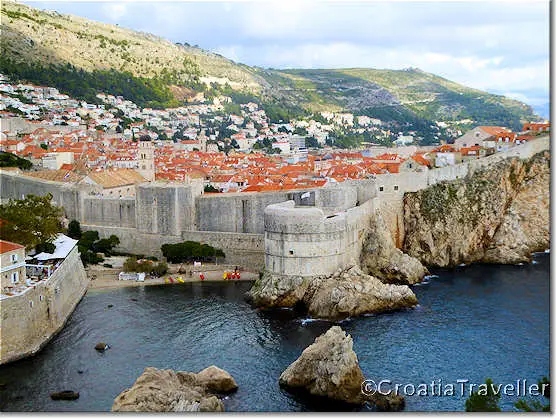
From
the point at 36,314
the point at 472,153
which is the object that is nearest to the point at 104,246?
the point at 36,314

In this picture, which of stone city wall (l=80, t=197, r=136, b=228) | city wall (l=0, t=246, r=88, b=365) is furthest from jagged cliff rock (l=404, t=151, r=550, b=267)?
city wall (l=0, t=246, r=88, b=365)

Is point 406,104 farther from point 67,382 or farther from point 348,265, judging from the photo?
point 67,382

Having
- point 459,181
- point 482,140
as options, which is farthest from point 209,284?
point 482,140

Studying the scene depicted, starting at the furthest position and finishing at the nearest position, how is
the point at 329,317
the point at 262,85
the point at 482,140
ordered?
the point at 262,85, the point at 482,140, the point at 329,317

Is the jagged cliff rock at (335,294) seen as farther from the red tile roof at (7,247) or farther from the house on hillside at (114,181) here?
the house on hillside at (114,181)

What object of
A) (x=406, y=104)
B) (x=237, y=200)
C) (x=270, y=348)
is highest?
(x=406, y=104)

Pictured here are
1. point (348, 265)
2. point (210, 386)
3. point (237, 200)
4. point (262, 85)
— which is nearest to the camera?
point (210, 386)

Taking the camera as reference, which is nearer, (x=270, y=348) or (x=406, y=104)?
(x=270, y=348)
